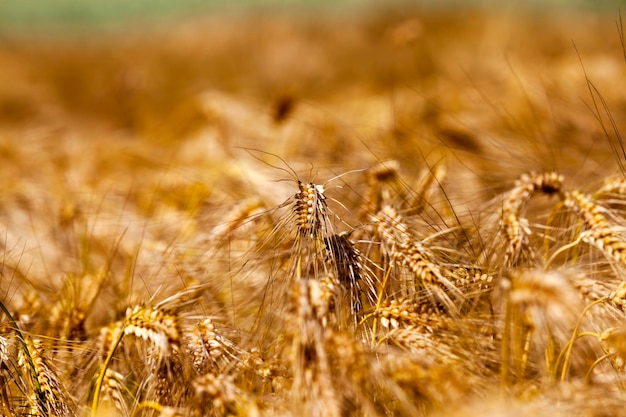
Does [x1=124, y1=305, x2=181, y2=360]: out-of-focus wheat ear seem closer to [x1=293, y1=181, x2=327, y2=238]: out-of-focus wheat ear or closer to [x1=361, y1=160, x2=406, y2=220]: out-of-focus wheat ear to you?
[x1=293, y1=181, x2=327, y2=238]: out-of-focus wheat ear

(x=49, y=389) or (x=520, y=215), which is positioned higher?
(x=520, y=215)

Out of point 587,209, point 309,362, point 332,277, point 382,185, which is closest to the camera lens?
point 309,362

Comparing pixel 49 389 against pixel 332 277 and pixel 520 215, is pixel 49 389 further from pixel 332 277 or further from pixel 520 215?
pixel 520 215

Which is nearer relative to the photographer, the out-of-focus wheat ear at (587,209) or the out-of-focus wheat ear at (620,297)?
the out-of-focus wheat ear at (620,297)

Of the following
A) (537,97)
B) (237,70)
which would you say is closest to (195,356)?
(537,97)

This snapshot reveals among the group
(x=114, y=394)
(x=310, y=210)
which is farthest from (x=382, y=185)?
(x=114, y=394)

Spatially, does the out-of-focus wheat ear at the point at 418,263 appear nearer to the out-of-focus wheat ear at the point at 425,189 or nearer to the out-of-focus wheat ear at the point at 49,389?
the out-of-focus wheat ear at the point at 425,189

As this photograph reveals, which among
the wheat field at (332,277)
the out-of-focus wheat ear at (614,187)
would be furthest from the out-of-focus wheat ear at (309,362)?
the out-of-focus wheat ear at (614,187)
